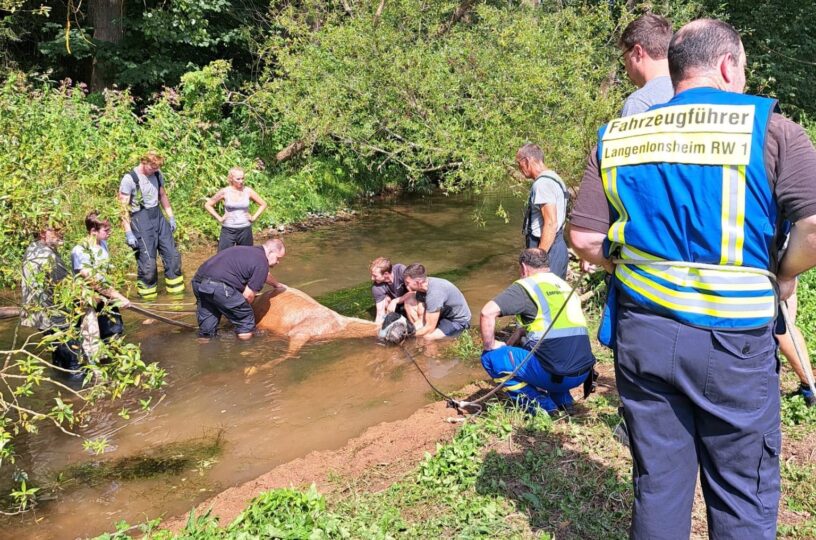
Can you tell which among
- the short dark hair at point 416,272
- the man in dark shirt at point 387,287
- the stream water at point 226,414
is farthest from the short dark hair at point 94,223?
the short dark hair at point 416,272

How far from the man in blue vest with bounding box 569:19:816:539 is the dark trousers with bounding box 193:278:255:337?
224 inches

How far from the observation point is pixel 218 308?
750cm

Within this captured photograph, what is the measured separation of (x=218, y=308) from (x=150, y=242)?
1.73 meters

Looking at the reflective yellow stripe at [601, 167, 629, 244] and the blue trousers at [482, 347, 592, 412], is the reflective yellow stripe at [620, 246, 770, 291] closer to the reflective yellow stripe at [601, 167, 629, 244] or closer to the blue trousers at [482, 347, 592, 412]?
the reflective yellow stripe at [601, 167, 629, 244]

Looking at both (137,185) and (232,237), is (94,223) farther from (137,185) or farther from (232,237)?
(232,237)

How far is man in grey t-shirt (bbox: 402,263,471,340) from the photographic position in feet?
24.2

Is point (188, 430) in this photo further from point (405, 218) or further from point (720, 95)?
point (405, 218)

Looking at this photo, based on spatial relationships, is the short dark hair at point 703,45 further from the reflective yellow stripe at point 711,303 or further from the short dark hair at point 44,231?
the short dark hair at point 44,231

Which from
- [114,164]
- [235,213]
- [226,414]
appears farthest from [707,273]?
[114,164]

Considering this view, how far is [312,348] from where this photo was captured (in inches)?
289

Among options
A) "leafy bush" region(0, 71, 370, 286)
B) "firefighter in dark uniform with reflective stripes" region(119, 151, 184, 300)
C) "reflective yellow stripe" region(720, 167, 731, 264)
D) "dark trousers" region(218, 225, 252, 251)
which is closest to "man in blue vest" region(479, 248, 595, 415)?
"reflective yellow stripe" region(720, 167, 731, 264)

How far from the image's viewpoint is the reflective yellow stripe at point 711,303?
211 cm

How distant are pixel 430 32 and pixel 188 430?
A: 951 centimetres

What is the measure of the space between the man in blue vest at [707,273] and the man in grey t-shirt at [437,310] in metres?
4.99
